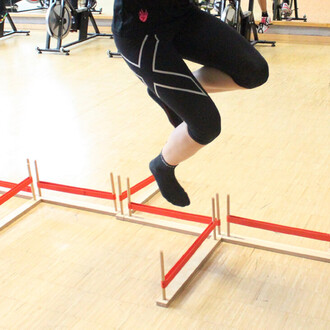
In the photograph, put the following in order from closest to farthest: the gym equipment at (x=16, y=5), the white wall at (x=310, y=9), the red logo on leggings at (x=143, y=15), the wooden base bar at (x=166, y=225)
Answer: the red logo on leggings at (x=143, y=15)
the wooden base bar at (x=166, y=225)
the white wall at (x=310, y=9)
the gym equipment at (x=16, y=5)

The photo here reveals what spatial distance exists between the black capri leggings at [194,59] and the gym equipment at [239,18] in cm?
348

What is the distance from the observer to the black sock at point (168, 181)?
76.4 inches

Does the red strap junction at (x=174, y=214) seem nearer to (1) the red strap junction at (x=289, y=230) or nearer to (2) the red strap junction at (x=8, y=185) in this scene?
(1) the red strap junction at (x=289, y=230)

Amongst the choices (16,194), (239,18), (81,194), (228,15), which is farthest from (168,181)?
(239,18)

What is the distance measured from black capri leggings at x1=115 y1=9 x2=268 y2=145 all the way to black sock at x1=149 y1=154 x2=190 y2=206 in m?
0.21

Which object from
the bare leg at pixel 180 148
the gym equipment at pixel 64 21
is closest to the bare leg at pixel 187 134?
the bare leg at pixel 180 148

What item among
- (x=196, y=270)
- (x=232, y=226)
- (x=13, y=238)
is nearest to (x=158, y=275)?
(x=196, y=270)

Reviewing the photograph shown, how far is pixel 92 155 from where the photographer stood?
3.14m

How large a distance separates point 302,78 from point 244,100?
79 cm

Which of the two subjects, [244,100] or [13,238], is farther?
[244,100]

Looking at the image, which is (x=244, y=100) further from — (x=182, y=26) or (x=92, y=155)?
(x=182, y=26)

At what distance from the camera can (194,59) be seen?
1824mm

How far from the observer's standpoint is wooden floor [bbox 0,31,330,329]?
5.80 feet

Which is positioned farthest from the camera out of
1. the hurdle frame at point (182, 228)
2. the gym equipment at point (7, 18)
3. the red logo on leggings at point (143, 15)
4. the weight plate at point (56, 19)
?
the gym equipment at point (7, 18)
